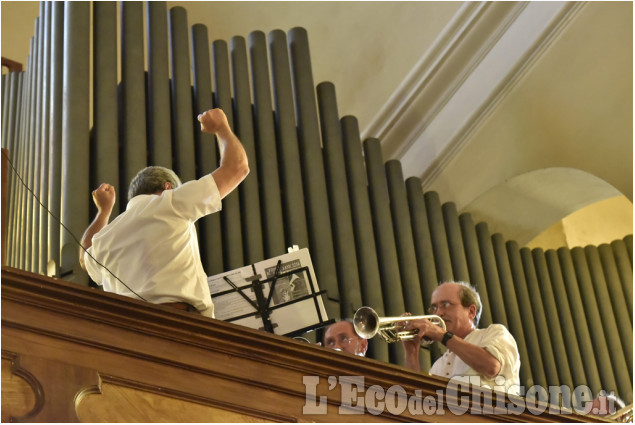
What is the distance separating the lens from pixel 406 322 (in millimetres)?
5316

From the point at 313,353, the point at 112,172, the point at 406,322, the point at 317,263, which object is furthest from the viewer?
the point at 317,263

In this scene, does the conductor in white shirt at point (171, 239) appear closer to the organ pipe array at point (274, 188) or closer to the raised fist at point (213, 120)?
the raised fist at point (213, 120)

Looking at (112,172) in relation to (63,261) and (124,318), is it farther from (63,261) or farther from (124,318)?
(124,318)

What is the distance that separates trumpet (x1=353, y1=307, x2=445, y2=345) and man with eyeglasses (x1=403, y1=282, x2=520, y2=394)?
6 centimetres

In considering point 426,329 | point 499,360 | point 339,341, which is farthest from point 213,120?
point 339,341

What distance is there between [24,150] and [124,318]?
434cm

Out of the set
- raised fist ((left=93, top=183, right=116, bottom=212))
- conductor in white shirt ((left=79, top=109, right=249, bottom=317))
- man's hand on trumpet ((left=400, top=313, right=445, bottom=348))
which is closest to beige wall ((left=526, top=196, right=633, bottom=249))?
man's hand on trumpet ((left=400, top=313, right=445, bottom=348))

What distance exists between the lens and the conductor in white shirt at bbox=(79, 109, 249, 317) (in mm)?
4188

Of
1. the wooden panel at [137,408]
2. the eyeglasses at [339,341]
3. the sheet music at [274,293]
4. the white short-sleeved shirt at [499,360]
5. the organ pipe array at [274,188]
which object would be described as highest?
the organ pipe array at [274,188]

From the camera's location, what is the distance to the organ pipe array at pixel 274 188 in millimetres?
6785

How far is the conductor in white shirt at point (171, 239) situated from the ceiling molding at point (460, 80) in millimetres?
4921

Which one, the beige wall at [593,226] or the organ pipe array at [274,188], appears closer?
the organ pipe array at [274,188]

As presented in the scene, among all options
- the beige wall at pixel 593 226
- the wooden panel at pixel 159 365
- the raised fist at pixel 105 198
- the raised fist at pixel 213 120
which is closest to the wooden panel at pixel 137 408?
the wooden panel at pixel 159 365

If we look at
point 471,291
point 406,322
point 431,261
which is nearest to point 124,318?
point 406,322
